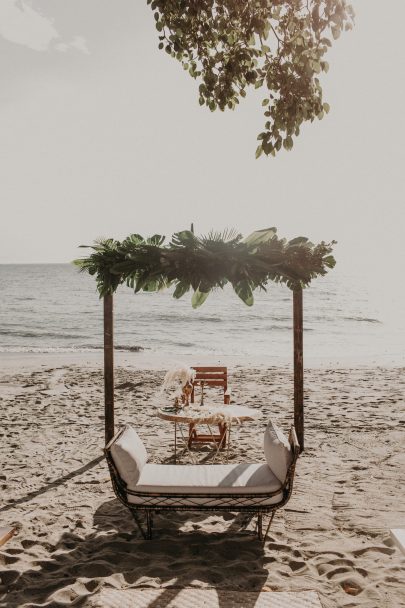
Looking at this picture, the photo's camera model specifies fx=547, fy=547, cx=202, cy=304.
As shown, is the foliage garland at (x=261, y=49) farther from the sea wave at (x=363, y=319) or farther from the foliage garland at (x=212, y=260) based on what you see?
the sea wave at (x=363, y=319)

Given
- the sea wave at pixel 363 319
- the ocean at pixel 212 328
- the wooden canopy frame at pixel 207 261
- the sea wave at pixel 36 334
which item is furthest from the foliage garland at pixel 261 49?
the sea wave at pixel 363 319

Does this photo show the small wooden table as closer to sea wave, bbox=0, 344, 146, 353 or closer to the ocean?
the ocean

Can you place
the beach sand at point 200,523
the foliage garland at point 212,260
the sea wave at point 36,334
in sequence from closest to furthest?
the beach sand at point 200,523 → the foliage garland at point 212,260 → the sea wave at point 36,334

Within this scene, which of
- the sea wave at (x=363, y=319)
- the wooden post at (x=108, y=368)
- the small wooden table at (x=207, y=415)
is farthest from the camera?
the sea wave at (x=363, y=319)

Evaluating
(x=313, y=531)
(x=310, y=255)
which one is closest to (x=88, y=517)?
(x=313, y=531)

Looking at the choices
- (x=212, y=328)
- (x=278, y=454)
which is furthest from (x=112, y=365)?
(x=212, y=328)

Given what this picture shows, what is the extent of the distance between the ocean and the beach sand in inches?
269

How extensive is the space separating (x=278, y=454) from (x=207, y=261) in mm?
2038

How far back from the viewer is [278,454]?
15.9ft

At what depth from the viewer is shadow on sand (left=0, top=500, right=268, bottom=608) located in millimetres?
3967

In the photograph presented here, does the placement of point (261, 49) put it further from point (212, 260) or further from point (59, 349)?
point (59, 349)

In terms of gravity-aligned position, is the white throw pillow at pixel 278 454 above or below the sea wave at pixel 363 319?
above

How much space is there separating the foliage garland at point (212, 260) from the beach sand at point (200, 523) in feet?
7.51

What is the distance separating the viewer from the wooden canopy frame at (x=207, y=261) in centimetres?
564
